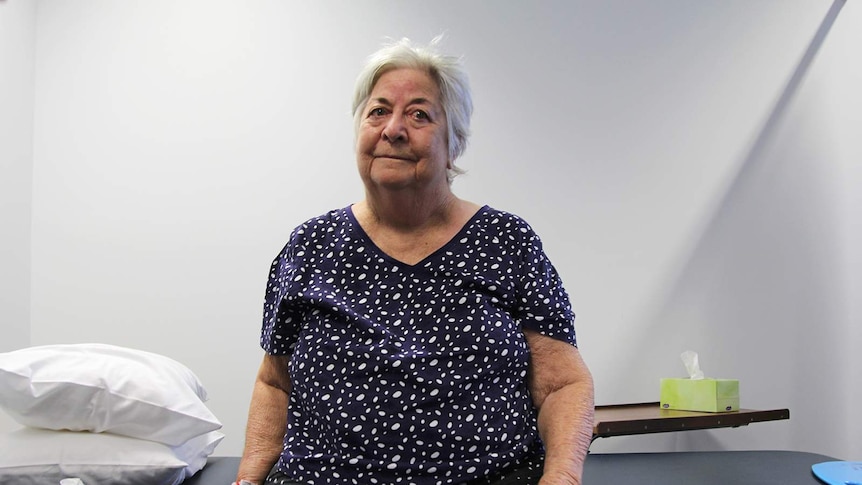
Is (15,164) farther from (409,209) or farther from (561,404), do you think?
(561,404)

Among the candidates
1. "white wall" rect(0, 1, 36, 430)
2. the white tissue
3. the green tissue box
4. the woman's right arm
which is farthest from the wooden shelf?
"white wall" rect(0, 1, 36, 430)

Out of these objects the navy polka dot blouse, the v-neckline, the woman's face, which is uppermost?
the woman's face

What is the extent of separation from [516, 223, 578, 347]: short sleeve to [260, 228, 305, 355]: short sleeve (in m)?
0.44

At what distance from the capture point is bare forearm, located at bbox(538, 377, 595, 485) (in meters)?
1.33

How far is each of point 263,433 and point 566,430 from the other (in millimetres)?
614

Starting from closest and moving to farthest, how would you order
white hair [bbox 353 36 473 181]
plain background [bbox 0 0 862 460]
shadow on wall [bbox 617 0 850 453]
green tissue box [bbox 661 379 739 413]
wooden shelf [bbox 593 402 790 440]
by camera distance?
white hair [bbox 353 36 473 181], wooden shelf [bbox 593 402 790 440], green tissue box [bbox 661 379 739 413], plain background [bbox 0 0 862 460], shadow on wall [bbox 617 0 850 453]

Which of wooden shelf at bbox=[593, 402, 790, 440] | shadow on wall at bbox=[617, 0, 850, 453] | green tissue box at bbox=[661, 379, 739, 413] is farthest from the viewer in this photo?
shadow on wall at bbox=[617, 0, 850, 453]

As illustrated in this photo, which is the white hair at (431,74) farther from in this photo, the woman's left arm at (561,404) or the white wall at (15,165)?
the white wall at (15,165)

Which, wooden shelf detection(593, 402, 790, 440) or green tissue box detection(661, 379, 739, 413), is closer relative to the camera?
wooden shelf detection(593, 402, 790, 440)

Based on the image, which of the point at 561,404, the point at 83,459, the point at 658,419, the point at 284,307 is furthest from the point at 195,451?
the point at 658,419

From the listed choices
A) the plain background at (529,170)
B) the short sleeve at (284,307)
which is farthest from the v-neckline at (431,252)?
the plain background at (529,170)

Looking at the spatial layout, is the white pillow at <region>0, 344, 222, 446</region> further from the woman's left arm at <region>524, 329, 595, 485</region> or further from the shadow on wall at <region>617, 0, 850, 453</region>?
the shadow on wall at <region>617, 0, 850, 453</region>

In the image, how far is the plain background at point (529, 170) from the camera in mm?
2492

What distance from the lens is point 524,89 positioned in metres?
2.68
